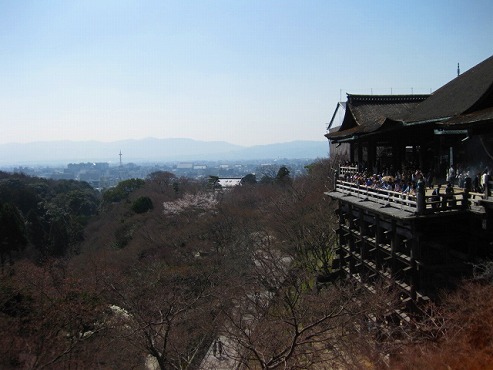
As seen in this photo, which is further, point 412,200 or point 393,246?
point 393,246

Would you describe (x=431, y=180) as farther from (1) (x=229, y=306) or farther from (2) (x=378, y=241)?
(1) (x=229, y=306)

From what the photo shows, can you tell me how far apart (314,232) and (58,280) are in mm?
13206

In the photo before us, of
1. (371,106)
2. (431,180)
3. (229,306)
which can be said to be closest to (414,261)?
(431,180)

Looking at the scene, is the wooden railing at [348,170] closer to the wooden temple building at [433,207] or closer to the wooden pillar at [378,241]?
the wooden temple building at [433,207]

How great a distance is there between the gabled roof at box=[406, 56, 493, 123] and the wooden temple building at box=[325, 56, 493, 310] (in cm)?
3

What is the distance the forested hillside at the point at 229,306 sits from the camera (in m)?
11.4

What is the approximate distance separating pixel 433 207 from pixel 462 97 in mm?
4478

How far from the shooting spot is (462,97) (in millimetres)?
13781

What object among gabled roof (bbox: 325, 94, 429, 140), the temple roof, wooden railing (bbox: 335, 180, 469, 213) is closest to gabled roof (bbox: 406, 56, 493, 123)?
the temple roof

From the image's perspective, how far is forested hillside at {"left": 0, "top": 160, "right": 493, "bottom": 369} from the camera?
450 inches

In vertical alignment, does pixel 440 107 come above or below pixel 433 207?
above

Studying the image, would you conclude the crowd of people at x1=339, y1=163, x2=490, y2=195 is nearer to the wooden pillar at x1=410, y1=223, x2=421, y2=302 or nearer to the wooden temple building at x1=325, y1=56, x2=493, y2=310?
the wooden temple building at x1=325, y1=56, x2=493, y2=310

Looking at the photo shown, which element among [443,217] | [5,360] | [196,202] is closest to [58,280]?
[5,360]

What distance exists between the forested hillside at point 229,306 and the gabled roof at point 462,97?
5.13 metres
